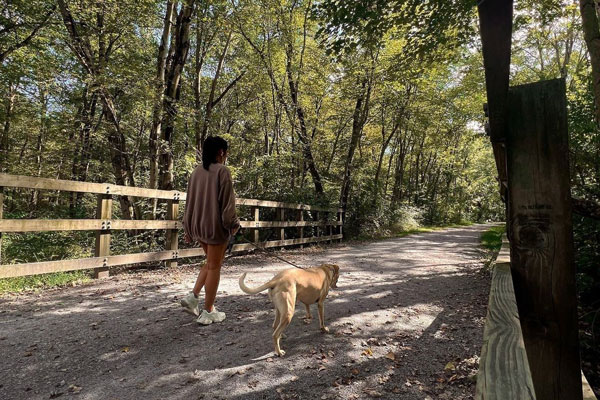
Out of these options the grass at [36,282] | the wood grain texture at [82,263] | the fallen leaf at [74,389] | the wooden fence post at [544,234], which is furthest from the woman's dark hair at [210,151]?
the grass at [36,282]

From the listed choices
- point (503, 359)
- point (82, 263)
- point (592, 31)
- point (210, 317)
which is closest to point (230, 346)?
point (210, 317)

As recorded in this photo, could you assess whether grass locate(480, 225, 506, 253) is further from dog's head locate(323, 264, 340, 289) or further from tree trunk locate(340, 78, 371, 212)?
dog's head locate(323, 264, 340, 289)

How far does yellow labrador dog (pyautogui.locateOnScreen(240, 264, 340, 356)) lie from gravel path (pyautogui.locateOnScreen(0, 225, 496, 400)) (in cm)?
32

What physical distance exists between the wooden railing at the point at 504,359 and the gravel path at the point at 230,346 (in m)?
1.65

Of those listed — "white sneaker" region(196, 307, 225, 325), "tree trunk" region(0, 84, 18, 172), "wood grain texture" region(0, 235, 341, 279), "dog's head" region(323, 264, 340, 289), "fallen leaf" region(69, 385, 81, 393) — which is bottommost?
"fallen leaf" region(69, 385, 81, 393)

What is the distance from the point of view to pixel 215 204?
12.5 feet

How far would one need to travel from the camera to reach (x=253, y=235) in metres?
8.85

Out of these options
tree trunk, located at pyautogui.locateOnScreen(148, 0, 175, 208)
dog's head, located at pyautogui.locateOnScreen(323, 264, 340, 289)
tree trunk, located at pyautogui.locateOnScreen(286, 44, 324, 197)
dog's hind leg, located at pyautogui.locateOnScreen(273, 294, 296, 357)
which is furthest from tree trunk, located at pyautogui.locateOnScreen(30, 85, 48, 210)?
dog's hind leg, located at pyautogui.locateOnScreen(273, 294, 296, 357)

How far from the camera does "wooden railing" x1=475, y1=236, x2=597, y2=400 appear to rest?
2.85 ft

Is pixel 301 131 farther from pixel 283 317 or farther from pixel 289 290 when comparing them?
pixel 283 317

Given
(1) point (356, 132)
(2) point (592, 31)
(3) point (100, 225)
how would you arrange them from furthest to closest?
(1) point (356, 132)
(3) point (100, 225)
(2) point (592, 31)

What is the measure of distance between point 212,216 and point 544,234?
3164 mm

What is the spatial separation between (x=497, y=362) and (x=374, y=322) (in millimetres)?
3290

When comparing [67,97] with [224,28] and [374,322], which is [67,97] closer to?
[224,28]
